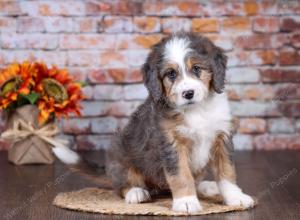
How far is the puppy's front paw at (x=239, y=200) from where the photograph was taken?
308 cm

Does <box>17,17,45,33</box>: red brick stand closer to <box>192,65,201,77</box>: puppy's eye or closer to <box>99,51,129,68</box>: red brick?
<box>99,51,129,68</box>: red brick

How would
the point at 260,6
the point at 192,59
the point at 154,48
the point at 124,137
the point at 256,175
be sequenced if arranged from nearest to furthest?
the point at 192,59
the point at 154,48
the point at 124,137
the point at 256,175
the point at 260,6

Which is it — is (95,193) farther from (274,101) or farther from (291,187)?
(274,101)

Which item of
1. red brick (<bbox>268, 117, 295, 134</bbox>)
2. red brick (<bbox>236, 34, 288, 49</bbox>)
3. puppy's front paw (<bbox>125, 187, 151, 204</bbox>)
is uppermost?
red brick (<bbox>236, 34, 288, 49</bbox>)

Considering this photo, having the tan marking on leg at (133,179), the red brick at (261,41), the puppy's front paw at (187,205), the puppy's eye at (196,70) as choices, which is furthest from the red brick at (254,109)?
the puppy's front paw at (187,205)

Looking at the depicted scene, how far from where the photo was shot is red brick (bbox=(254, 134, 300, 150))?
5426 millimetres

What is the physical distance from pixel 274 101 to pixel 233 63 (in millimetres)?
496

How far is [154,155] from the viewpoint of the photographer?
3.15m

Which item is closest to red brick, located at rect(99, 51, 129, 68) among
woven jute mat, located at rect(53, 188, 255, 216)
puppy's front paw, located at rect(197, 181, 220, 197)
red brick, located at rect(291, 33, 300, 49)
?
red brick, located at rect(291, 33, 300, 49)

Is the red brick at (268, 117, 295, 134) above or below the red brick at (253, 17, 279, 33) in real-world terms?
below

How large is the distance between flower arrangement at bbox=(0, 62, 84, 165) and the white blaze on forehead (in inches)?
69.2

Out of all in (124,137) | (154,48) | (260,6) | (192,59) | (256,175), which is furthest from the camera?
(260,6)

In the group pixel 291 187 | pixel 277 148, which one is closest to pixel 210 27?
pixel 277 148

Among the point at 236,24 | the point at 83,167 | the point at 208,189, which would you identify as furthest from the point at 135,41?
the point at 208,189
